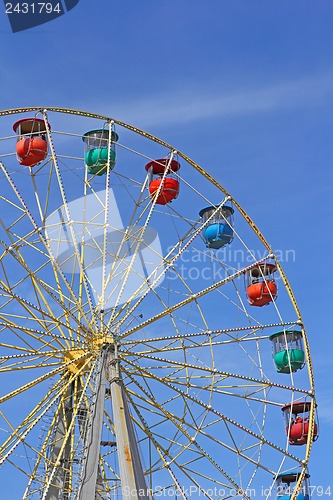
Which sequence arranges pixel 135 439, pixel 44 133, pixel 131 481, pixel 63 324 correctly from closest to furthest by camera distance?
pixel 131 481 → pixel 135 439 → pixel 63 324 → pixel 44 133

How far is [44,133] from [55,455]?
828 cm

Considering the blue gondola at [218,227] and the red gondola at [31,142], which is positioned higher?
the red gondola at [31,142]

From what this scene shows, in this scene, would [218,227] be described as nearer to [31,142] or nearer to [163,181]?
[163,181]

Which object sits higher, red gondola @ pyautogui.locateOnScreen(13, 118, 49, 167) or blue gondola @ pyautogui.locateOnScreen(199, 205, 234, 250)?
red gondola @ pyautogui.locateOnScreen(13, 118, 49, 167)

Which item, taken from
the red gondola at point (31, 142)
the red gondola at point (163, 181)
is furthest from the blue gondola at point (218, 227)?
the red gondola at point (31, 142)

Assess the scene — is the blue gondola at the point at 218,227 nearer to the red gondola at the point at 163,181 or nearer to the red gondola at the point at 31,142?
the red gondola at the point at 163,181

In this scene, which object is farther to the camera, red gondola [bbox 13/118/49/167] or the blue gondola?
the blue gondola

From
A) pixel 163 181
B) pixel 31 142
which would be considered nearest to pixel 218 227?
pixel 163 181

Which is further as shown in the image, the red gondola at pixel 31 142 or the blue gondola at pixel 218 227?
the blue gondola at pixel 218 227

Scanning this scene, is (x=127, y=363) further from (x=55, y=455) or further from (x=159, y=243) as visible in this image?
(x=159, y=243)

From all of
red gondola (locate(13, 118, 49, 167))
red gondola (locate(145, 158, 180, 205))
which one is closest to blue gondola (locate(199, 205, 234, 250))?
red gondola (locate(145, 158, 180, 205))

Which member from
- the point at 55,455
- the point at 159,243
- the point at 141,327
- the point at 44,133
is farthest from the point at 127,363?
the point at 44,133

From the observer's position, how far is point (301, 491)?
27031 millimetres

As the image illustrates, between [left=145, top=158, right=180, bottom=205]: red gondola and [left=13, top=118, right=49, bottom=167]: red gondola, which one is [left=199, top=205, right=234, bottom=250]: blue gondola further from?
[left=13, top=118, right=49, bottom=167]: red gondola
